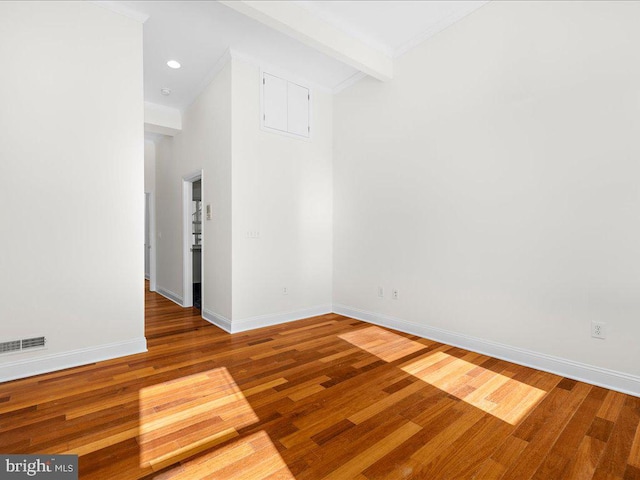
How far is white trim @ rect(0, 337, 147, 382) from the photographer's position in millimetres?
2660

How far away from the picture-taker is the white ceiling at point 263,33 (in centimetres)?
319

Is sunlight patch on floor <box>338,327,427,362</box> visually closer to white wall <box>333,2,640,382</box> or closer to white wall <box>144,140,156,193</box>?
white wall <box>333,2,640,382</box>

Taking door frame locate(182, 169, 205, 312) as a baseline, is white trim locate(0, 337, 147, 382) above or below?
below

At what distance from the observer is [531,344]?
2.90 metres

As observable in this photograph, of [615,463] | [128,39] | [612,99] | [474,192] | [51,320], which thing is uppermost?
[128,39]

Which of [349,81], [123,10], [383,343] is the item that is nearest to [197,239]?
[123,10]

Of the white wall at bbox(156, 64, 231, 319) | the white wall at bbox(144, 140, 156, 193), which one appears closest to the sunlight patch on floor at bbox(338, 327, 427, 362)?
the white wall at bbox(156, 64, 231, 319)

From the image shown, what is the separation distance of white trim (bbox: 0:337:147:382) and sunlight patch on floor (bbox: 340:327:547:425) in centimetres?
223

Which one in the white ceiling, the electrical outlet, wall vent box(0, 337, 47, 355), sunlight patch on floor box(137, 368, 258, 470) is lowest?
sunlight patch on floor box(137, 368, 258, 470)

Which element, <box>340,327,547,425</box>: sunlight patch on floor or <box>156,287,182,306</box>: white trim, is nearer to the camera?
<box>340,327,547,425</box>: sunlight patch on floor

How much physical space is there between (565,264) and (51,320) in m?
4.35

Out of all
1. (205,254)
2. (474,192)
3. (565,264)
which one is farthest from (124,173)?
(565,264)

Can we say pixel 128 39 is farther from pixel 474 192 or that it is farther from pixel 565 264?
pixel 565 264

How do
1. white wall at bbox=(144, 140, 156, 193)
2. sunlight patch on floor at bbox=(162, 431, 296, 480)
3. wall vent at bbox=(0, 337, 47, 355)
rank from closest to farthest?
sunlight patch on floor at bbox=(162, 431, 296, 480)
wall vent at bbox=(0, 337, 47, 355)
white wall at bbox=(144, 140, 156, 193)
